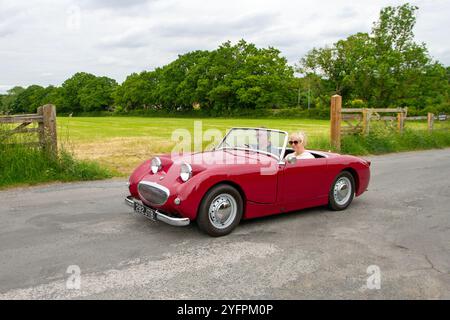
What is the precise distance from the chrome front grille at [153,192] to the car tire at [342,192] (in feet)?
9.26

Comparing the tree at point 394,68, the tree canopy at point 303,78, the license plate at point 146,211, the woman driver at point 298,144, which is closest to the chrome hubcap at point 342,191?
the woman driver at point 298,144

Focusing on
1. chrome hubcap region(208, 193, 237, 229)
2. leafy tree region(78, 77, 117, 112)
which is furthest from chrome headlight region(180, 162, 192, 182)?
leafy tree region(78, 77, 117, 112)

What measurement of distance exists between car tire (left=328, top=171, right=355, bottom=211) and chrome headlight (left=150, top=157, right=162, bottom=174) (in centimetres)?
274

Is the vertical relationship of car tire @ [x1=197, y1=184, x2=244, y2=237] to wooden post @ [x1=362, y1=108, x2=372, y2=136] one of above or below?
below

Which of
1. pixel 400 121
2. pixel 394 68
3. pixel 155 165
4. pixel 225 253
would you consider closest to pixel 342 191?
pixel 225 253

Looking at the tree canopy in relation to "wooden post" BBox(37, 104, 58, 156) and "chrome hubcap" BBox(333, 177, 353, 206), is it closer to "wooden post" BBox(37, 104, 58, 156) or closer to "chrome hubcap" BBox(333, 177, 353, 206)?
"wooden post" BBox(37, 104, 58, 156)

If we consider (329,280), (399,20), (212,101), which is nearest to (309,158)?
(329,280)

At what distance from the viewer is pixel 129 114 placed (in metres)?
81.0

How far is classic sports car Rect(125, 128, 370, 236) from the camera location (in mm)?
4984

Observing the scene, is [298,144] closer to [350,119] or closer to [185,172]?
[185,172]

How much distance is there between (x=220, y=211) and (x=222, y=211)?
3 centimetres

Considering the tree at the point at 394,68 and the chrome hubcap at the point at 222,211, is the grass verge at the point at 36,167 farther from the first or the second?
the tree at the point at 394,68

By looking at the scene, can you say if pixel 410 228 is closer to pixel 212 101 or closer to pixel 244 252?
pixel 244 252

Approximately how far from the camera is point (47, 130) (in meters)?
8.92
